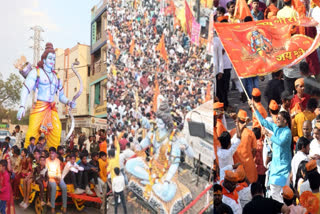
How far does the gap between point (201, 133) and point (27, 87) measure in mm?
2138

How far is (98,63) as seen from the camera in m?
4.67

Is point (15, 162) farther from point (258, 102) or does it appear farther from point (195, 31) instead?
point (258, 102)

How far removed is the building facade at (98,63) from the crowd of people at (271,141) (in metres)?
1.48

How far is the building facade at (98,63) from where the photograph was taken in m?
4.65

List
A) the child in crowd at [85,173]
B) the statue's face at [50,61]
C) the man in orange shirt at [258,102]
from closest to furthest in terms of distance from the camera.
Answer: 1. the child in crowd at [85,173]
2. the statue's face at [50,61]
3. the man in orange shirt at [258,102]

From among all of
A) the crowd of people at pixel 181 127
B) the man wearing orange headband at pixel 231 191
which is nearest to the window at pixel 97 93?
the crowd of people at pixel 181 127

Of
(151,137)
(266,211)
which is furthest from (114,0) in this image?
(266,211)

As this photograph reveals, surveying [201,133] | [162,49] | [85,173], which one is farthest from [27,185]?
[162,49]

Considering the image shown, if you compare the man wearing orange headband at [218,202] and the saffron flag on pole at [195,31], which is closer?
the man wearing orange headband at [218,202]

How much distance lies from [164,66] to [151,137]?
894 millimetres


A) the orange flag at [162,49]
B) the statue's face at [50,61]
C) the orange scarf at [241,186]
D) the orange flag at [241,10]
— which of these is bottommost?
the orange scarf at [241,186]

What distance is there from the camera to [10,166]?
4387mm

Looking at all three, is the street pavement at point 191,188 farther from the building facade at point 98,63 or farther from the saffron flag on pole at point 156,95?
the building facade at point 98,63

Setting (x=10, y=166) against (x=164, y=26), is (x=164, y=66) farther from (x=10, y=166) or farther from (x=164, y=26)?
(x=10, y=166)
